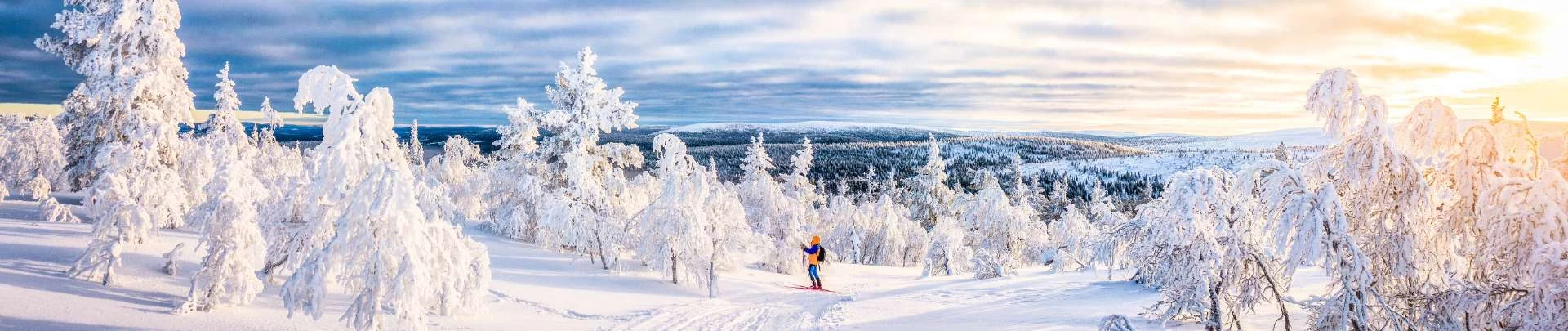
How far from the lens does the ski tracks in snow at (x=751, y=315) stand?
49.5ft

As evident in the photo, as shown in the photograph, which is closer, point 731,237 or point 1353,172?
point 1353,172

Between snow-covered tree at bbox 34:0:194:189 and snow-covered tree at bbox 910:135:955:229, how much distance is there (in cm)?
3600

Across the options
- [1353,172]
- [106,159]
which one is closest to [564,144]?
[106,159]

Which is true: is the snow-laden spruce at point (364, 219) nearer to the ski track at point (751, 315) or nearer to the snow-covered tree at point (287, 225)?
the snow-covered tree at point (287, 225)

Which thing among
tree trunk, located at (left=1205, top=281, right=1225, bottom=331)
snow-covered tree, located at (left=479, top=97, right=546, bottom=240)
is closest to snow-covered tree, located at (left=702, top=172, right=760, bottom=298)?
snow-covered tree, located at (left=479, top=97, right=546, bottom=240)

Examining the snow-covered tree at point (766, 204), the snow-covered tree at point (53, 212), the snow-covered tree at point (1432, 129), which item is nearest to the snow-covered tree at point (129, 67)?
the snow-covered tree at point (53, 212)

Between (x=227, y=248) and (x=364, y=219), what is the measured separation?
449cm

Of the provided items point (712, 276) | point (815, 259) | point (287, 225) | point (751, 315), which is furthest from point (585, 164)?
point (287, 225)

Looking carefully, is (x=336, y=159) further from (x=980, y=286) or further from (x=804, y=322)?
(x=980, y=286)

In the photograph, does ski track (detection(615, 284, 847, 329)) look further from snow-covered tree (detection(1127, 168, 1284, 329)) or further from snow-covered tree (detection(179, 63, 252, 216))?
snow-covered tree (detection(179, 63, 252, 216))

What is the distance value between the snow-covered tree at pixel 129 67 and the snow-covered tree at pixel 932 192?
36002 mm

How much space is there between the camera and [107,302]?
35.7ft

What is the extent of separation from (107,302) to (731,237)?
13.5m

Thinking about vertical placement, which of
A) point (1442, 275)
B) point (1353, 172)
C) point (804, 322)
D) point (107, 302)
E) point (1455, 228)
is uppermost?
point (1353, 172)
